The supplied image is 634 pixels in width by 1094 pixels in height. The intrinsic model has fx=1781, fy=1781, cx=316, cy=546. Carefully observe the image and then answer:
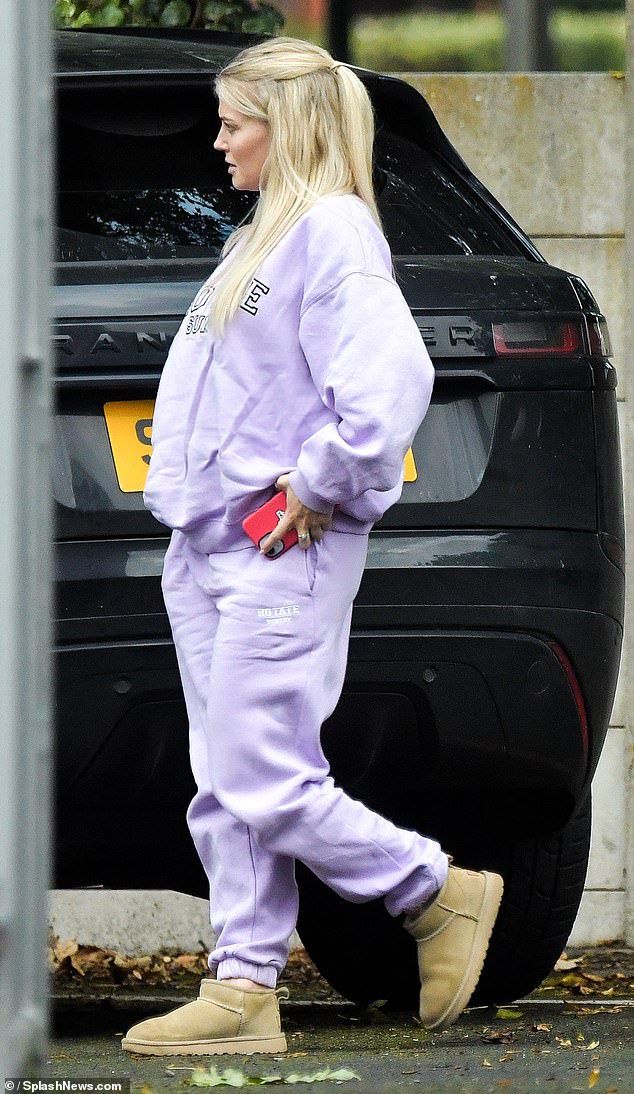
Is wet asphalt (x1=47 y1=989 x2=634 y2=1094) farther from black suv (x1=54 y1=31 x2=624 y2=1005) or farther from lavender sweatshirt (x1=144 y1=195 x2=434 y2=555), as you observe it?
lavender sweatshirt (x1=144 y1=195 x2=434 y2=555)

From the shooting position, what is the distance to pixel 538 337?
3.15 meters

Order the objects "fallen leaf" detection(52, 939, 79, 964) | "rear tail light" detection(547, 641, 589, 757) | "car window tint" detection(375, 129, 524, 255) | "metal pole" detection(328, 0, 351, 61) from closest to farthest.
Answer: "rear tail light" detection(547, 641, 589, 757) < "car window tint" detection(375, 129, 524, 255) < "fallen leaf" detection(52, 939, 79, 964) < "metal pole" detection(328, 0, 351, 61)

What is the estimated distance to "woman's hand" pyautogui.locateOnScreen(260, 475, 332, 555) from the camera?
2.84m

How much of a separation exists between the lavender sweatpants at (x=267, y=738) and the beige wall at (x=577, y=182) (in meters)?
1.90

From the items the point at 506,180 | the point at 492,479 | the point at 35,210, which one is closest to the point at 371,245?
the point at 492,479

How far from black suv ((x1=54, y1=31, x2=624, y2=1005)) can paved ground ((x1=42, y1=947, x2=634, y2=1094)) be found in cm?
37

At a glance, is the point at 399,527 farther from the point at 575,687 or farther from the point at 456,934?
the point at 456,934

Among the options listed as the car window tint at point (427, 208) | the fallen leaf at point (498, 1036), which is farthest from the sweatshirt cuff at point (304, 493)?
the fallen leaf at point (498, 1036)

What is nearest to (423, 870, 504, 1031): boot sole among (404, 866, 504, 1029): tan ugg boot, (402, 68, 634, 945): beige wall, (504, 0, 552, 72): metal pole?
(404, 866, 504, 1029): tan ugg boot

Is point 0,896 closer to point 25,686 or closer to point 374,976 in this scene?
point 25,686

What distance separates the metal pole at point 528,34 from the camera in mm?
6738

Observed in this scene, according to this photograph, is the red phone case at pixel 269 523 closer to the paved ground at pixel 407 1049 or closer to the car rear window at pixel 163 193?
the car rear window at pixel 163 193

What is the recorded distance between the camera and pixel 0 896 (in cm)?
144
